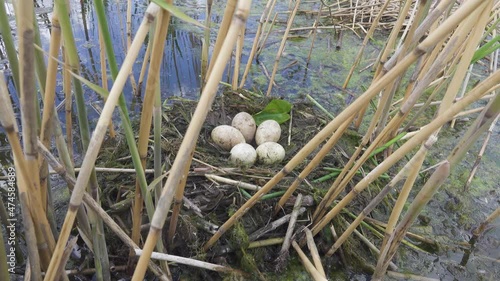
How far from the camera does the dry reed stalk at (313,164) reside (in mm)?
1004

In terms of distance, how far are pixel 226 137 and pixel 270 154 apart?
0.67ft

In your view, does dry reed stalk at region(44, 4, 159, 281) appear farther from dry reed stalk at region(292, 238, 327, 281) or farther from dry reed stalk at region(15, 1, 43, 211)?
dry reed stalk at region(292, 238, 327, 281)

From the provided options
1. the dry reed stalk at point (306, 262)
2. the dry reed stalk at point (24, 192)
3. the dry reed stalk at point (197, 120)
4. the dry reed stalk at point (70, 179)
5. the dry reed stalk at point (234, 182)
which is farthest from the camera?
the dry reed stalk at point (234, 182)

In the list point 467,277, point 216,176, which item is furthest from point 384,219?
point 216,176

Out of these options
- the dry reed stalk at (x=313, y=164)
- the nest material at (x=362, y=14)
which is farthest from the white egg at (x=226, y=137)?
the nest material at (x=362, y=14)

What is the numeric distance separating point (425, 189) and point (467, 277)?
27.6 inches

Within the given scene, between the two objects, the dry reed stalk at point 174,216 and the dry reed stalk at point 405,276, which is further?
the dry reed stalk at point 405,276

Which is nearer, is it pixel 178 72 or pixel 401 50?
pixel 401 50

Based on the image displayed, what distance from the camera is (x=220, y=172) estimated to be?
4.47 feet

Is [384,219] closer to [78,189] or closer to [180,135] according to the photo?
[180,135]

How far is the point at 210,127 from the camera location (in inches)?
66.2

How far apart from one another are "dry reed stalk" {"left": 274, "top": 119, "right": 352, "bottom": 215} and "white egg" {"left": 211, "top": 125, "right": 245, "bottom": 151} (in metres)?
0.40

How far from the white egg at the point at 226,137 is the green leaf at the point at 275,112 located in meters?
0.23

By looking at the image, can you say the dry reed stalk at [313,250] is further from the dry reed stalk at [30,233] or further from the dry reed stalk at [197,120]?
the dry reed stalk at [30,233]
